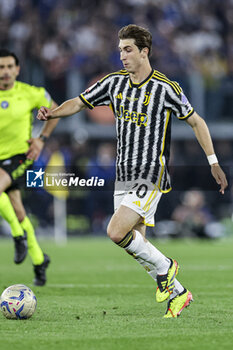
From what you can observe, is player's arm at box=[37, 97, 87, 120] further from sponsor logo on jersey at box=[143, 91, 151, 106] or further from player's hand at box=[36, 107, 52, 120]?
sponsor logo on jersey at box=[143, 91, 151, 106]

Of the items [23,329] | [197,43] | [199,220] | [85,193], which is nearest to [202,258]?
[199,220]

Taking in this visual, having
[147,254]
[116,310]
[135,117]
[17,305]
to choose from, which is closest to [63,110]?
[135,117]

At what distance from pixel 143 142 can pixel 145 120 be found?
17 cm

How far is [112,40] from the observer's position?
19.7 meters

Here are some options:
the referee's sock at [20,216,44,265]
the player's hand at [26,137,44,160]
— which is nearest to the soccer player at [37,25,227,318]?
the player's hand at [26,137,44,160]

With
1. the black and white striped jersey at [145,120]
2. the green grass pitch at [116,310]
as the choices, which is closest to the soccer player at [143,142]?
the black and white striped jersey at [145,120]

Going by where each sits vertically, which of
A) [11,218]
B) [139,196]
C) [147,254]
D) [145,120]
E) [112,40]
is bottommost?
[112,40]

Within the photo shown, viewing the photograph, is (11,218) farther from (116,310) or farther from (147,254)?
(147,254)

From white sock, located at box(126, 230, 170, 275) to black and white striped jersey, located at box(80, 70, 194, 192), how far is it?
1.55 ft

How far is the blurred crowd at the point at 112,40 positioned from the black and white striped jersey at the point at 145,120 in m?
13.1

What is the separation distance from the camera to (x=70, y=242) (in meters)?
17.2

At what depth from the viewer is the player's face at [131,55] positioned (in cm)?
581

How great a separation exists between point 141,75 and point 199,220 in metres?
11.9

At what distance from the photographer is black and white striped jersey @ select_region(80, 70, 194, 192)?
229 inches
